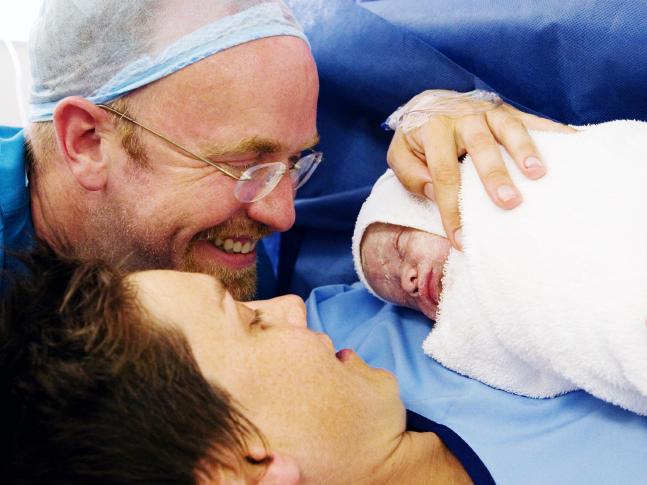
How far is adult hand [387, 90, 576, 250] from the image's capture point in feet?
3.51

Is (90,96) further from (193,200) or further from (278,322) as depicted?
(278,322)

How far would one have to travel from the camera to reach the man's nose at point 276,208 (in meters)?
1.28

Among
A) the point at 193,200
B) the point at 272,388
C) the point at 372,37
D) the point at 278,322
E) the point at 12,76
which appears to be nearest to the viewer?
the point at 272,388

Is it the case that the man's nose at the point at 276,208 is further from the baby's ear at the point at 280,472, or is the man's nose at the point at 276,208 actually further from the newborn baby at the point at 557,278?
the baby's ear at the point at 280,472

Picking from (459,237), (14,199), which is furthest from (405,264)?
(14,199)

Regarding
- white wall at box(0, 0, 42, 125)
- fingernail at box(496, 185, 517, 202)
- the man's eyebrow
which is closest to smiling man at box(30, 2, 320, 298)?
the man's eyebrow

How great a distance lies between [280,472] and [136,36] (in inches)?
31.0

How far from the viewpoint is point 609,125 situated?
115 centimetres

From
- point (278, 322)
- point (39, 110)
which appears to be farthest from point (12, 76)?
point (278, 322)

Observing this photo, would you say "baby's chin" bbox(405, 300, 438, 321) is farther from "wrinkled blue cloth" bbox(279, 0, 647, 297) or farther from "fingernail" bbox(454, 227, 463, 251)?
"wrinkled blue cloth" bbox(279, 0, 647, 297)

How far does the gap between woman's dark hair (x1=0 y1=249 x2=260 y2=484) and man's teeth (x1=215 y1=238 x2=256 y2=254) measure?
1.57 feet

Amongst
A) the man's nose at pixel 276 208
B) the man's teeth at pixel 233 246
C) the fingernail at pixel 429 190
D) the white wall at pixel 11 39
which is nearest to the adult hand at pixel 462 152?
the fingernail at pixel 429 190

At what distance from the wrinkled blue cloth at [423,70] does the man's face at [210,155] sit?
0.36m

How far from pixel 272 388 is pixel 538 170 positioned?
0.54 m
